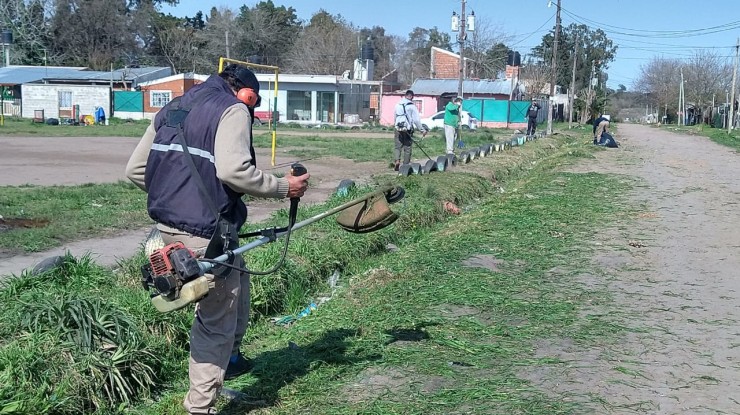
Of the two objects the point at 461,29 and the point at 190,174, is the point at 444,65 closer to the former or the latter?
the point at 461,29

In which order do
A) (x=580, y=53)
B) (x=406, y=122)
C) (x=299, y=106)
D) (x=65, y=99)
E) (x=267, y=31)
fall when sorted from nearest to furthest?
1. (x=406, y=122)
2. (x=65, y=99)
3. (x=299, y=106)
4. (x=267, y=31)
5. (x=580, y=53)

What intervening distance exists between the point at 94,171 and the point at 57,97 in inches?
1498

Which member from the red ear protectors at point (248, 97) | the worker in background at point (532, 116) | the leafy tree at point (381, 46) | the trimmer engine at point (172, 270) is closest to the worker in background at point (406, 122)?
the red ear protectors at point (248, 97)

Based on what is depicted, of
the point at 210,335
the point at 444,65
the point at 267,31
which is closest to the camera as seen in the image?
the point at 210,335

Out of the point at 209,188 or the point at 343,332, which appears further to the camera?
→ the point at 343,332

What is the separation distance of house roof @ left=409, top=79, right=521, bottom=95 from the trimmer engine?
5649 cm

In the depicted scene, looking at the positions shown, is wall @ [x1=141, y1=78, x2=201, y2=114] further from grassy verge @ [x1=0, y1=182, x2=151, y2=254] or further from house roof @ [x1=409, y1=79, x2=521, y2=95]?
grassy verge @ [x1=0, y1=182, x2=151, y2=254]

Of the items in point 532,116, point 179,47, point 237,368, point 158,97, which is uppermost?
point 179,47

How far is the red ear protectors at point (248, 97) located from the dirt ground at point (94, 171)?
426 centimetres

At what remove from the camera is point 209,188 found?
4098mm

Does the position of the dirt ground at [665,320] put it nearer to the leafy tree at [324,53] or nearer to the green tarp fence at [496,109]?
the green tarp fence at [496,109]

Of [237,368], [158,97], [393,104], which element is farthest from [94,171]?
[393,104]

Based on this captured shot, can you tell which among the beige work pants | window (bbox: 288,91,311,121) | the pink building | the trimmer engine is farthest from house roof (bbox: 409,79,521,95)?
the trimmer engine

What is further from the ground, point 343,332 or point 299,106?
point 299,106
